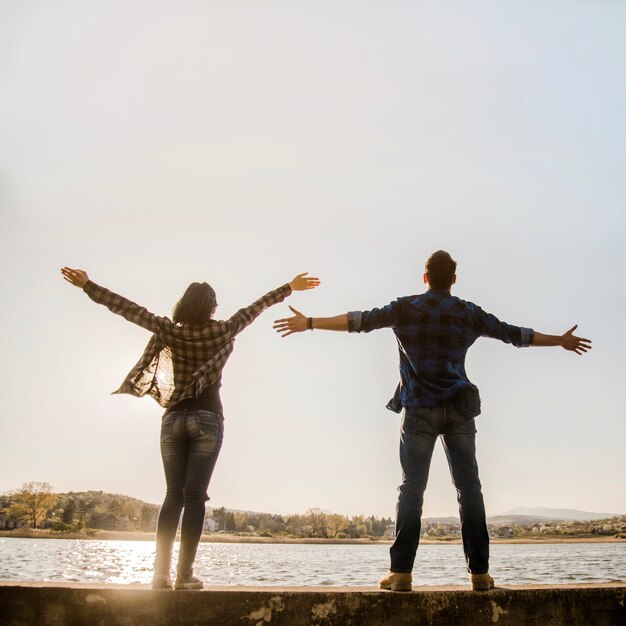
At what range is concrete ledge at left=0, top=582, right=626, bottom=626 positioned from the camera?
348 cm

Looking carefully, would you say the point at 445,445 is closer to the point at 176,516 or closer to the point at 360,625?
the point at 360,625

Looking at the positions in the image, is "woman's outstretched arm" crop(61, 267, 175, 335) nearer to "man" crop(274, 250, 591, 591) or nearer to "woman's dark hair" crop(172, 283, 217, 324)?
"woman's dark hair" crop(172, 283, 217, 324)

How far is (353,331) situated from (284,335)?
62 centimetres

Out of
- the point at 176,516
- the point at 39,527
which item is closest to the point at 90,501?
the point at 39,527

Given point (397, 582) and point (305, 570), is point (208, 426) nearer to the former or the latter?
point (397, 582)

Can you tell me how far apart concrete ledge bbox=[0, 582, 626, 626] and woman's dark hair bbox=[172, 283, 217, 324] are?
2.16 meters

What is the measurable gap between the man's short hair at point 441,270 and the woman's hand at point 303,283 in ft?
3.78

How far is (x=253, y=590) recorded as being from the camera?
3705 mm

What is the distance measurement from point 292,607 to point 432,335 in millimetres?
2454

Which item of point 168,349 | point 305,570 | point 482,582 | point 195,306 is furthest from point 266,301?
point 305,570

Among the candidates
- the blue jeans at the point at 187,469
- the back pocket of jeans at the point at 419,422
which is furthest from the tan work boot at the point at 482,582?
the blue jeans at the point at 187,469

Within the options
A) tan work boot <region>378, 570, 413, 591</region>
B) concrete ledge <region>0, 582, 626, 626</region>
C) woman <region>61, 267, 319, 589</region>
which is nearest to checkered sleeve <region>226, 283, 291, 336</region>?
woman <region>61, 267, 319, 589</region>

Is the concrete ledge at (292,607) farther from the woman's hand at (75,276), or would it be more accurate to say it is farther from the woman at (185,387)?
the woman's hand at (75,276)

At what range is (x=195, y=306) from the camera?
4.93 metres
